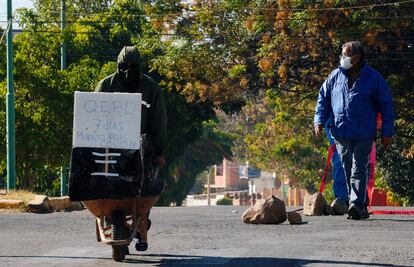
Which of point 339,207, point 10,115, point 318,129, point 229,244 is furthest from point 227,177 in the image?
point 229,244

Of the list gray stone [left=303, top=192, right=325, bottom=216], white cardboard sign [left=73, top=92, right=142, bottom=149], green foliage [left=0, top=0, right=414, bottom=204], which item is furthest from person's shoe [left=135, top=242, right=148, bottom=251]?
green foliage [left=0, top=0, right=414, bottom=204]

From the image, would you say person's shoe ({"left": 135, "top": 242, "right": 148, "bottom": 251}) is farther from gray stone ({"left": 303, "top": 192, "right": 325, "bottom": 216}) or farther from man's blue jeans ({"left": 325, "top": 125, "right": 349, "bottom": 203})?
gray stone ({"left": 303, "top": 192, "right": 325, "bottom": 216})

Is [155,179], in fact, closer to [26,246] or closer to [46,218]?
[26,246]

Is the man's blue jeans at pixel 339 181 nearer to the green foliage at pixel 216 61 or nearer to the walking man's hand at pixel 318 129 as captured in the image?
the walking man's hand at pixel 318 129

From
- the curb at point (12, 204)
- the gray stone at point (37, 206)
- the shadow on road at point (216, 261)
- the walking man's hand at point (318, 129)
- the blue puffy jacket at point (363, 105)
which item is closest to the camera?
the shadow on road at point (216, 261)

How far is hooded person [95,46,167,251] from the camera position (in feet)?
30.5

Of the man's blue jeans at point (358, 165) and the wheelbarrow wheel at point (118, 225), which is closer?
the wheelbarrow wheel at point (118, 225)

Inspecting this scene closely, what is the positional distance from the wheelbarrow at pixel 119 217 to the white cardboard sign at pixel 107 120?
45 centimetres

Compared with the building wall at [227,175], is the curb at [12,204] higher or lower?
higher

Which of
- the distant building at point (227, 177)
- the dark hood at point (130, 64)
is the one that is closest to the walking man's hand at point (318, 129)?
the dark hood at point (130, 64)

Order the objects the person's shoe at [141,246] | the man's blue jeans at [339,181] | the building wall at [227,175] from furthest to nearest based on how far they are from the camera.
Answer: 1. the building wall at [227,175]
2. the man's blue jeans at [339,181]
3. the person's shoe at [141,246]

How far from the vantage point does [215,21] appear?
35.1 m

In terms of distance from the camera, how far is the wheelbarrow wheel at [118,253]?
29.5 feet

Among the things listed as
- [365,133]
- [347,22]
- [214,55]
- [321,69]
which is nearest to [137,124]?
[365,133]
